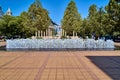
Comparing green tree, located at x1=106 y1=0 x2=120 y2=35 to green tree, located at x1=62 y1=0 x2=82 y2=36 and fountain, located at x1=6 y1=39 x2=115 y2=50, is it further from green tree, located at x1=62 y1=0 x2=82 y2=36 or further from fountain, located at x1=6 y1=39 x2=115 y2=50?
green tree, located at x1=62 y1=0 x2=82 y2=36

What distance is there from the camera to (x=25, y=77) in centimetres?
812

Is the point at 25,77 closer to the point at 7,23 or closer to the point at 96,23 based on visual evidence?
the point at 96,23

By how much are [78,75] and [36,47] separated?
48.2 ft

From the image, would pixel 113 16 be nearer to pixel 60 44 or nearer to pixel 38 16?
pixel 60 44

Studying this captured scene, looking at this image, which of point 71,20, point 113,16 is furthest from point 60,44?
point 71,20

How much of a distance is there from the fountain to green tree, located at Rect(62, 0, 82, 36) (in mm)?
25983

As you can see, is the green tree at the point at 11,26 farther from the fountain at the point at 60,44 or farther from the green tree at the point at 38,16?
the fountain at the point at 60,44

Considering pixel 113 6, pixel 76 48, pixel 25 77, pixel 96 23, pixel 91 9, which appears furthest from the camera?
pixel 91 9

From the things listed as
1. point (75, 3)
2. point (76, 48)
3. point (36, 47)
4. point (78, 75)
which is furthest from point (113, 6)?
point (75, 3)

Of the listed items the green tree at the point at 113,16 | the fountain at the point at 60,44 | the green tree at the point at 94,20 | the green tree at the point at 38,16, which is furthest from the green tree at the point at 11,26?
the fountain at the point at 60,44

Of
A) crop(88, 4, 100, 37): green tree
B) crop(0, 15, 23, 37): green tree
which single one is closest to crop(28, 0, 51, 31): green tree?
crop(0, 15, 23, 37): green tree

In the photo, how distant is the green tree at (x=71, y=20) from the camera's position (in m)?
49.1

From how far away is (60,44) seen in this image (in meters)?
22.9

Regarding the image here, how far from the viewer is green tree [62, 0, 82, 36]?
49.1m
